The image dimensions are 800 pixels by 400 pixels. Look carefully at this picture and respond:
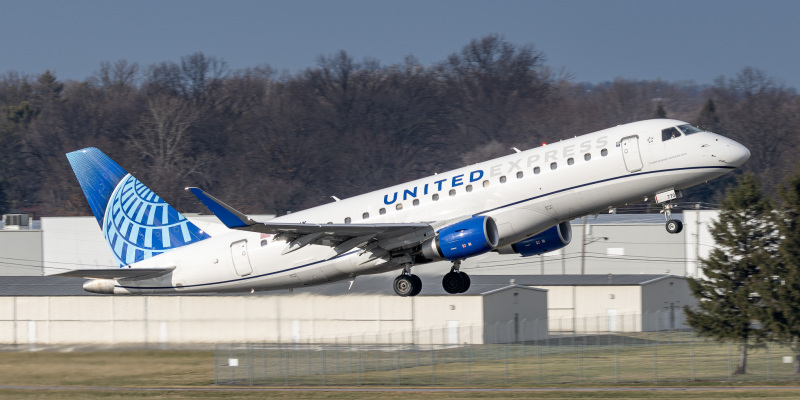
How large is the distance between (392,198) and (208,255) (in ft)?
26.1

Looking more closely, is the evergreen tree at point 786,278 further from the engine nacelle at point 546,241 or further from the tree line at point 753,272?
the engine nacelle at point 546,241

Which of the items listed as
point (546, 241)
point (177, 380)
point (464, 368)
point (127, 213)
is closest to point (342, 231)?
point (546, 241)

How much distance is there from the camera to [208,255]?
39.8 m

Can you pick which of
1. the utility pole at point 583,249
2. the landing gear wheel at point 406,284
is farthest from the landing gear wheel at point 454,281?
the utility pole at point 583,249

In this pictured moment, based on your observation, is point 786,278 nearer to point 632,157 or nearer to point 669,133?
point 669,133

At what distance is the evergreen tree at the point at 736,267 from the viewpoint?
5606cm

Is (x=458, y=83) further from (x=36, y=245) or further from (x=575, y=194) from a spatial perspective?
(x=575, y=194)

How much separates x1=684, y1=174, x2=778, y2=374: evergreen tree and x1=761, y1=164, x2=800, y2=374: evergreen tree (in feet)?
2.24

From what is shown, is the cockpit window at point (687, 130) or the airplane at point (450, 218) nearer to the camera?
the airplane at point (450, 218)

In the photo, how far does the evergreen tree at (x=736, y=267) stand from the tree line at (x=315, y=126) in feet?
201

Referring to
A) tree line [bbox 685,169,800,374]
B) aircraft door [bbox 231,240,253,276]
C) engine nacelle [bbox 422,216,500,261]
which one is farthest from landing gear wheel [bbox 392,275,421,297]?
tree line [bbox 685,169,800,374]

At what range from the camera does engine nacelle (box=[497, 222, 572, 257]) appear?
3841 centimetres

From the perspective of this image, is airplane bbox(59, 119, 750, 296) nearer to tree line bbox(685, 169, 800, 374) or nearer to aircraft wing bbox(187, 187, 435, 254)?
aircraft wing bbox(187, 187, 435, 254)

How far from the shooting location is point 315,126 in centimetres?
14675
